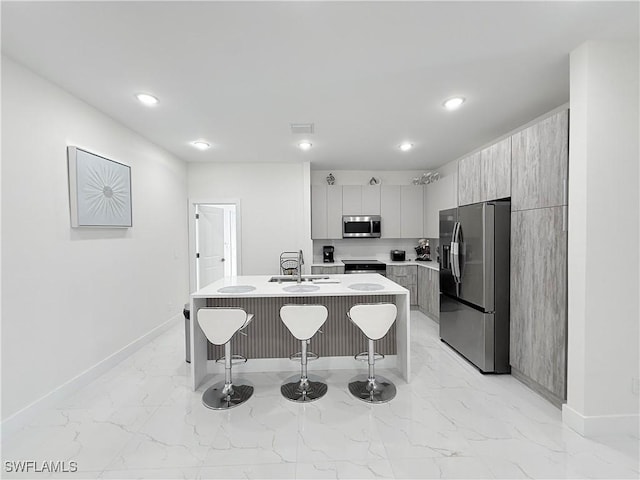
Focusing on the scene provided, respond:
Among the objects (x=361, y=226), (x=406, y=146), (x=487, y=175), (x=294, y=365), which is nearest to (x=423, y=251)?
(x=361, y=226)

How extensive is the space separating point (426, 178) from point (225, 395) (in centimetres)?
460

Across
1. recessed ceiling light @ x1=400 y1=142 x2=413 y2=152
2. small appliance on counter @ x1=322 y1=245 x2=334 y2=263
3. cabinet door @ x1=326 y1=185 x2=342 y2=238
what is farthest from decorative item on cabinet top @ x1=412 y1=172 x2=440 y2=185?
small appliance on counter @ x1=322 y1=245 x2=334 y2=263

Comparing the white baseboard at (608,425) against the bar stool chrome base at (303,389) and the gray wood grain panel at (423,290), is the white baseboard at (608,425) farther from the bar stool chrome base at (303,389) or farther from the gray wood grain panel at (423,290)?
the gray wood grain panel at (423,290)

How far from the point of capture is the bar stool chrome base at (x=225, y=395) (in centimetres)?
242

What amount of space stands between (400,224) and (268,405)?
3993 millimetres

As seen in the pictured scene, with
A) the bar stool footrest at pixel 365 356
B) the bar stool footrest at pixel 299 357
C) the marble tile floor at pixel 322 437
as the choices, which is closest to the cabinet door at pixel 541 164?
the marble tile floor at pixel 322 437

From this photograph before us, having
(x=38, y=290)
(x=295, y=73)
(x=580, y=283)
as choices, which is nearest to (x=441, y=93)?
(x=295, y=73)

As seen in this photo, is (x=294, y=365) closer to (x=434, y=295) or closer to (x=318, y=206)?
(x=434, y=295)

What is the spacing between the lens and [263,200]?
506 cm

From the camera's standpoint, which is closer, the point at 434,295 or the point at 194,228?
the point at 434,295

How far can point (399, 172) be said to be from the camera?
229 inches

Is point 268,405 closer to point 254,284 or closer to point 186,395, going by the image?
point 186,395

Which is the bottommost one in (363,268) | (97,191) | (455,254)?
(363,268)

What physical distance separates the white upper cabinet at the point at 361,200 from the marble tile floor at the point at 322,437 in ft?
10.7
